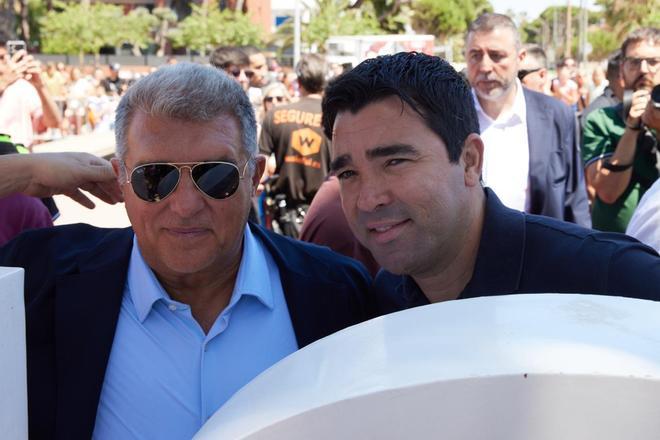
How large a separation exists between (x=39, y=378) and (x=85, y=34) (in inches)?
2527

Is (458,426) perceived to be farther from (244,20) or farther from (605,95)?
(244,20)

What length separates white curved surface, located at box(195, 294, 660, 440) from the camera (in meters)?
0.87

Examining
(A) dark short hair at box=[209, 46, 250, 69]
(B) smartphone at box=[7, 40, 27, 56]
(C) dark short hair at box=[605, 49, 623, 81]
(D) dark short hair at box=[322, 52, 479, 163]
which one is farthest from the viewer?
(B) smartphone at box=[7, 40, 27, 56]

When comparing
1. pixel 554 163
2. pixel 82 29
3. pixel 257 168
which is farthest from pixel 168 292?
pixel 82 29

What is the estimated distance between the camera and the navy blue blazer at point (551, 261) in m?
1.76

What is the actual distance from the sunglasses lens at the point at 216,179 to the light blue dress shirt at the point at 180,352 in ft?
0.74

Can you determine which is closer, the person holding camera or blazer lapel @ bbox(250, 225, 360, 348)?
blazer lapel @ bbox(250, 225, 360, 348)

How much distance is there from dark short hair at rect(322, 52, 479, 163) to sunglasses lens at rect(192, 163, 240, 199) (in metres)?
0.31

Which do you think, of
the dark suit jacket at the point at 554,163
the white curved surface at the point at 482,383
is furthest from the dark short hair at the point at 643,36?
the white curved surface at the point at 482,383

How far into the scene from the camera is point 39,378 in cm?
199

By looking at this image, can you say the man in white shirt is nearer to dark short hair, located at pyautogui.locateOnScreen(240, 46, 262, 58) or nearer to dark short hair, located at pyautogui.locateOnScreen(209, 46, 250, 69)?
dark short hair, located at pyautogui.locateOnScreen(209, 46, 250, 69)

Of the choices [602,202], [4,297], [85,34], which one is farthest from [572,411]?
[85,34]

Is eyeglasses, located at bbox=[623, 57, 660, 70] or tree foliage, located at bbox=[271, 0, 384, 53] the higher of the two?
eyeglasses, located at bbox=[623, 57, 660, 70]

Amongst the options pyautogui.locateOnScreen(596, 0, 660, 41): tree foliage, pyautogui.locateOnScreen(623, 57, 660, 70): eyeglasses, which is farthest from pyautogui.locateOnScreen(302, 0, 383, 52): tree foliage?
pyautogui.locateOnScreen(623, 57, 660, 70): eyeglasses
